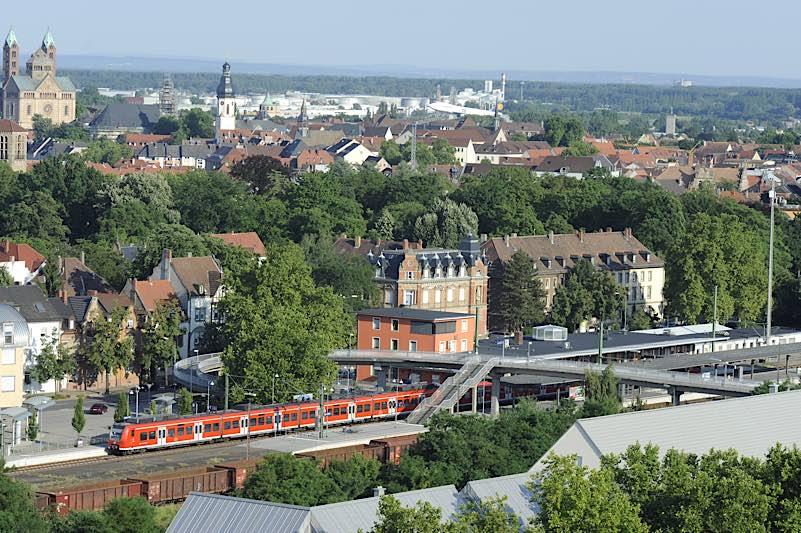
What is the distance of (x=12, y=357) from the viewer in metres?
70.4

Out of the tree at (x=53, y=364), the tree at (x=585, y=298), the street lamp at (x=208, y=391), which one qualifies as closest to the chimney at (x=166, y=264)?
the tree at (x=53, y=364)

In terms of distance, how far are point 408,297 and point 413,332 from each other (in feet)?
28.4

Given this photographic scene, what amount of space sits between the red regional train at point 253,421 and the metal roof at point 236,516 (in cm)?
2035

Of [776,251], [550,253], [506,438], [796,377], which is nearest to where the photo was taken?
[506,438]

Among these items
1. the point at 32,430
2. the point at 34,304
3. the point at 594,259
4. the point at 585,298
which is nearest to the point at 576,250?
the point at 594,259

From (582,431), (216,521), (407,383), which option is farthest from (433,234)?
(216,521)

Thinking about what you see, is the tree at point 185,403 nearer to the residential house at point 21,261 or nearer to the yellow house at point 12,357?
the yellow house at point 12,357

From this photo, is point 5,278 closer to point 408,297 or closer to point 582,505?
point 408,297

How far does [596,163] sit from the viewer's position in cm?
17362

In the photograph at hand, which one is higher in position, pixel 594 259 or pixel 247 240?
pixel 247 240

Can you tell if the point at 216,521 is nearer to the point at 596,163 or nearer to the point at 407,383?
the point at 407,383

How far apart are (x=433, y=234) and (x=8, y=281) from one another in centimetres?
2839

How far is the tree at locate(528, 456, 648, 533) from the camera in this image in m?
38.3

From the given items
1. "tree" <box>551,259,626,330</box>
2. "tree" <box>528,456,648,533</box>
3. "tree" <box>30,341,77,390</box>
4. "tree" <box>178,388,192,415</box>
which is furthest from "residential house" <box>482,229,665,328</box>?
"tree" <box>528,456,648,533</box>
